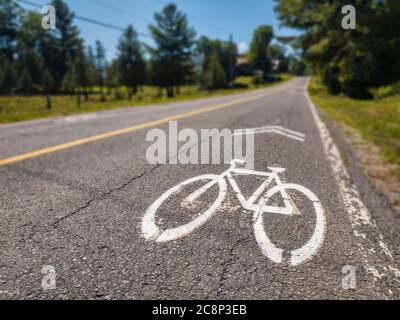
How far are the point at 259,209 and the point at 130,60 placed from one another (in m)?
55.7

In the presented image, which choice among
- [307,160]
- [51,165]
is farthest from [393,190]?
[51,165]

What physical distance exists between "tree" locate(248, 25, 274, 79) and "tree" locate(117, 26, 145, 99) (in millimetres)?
52402

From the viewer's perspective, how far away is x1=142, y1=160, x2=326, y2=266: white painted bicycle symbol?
207 centimetres

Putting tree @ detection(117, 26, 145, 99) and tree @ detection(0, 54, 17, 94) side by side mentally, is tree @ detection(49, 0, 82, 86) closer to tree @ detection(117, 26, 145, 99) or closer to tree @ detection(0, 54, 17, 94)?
tree @ detection(0, 54, 17, 94)

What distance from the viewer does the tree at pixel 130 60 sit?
51.9 meters

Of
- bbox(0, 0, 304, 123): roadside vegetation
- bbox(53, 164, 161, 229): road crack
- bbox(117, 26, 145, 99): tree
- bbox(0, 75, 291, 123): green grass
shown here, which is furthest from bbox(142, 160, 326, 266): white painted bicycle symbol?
bbox(117, 26, 145, 99): tree

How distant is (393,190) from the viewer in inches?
139

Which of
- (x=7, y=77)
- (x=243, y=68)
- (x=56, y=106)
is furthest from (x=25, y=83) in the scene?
(x=243, y=68)

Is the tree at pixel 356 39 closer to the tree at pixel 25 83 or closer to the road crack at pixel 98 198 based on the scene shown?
the road crack at pixel 98 198

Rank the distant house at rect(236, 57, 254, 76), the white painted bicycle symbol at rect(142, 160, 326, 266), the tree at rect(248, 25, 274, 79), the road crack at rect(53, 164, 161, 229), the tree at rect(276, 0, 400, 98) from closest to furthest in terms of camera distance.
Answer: the white painted bicycle symbol at rect(142, 160, 326, 266), the road crack at rect(53, 164, 161, 229), the tree at rect(276, 0, 400, 98), the tree at rect(248, 25, 274, 79), the distant house at rect(236, 57, 254, 76)

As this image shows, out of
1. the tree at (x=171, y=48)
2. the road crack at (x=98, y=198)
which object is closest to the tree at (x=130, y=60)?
the tree at (x=171, y=48)

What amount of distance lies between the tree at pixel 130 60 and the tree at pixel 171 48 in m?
9.79
